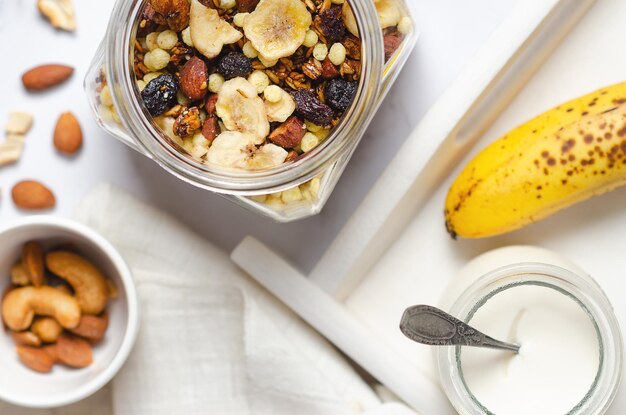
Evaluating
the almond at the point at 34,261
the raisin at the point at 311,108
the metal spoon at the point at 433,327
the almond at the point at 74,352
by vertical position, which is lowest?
the almond at the point at 74,352

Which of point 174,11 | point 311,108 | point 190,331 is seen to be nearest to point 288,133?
point 311,108

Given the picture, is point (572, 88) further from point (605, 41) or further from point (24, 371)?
point (24, 371)

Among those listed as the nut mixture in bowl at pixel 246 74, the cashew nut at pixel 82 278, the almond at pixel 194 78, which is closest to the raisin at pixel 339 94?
the nut mixture in bowl at pixel 246 74

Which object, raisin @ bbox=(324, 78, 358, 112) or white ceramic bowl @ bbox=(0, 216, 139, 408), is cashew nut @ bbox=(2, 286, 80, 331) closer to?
white ceramic bowl @ bbox=(0, 216, 139, 408)

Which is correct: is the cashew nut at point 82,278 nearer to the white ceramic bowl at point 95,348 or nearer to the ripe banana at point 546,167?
the white ceramic bowl at point 95,348

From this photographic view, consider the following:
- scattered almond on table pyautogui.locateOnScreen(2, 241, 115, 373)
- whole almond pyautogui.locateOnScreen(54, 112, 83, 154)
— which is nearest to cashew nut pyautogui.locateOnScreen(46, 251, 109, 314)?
scattered almond on table pyautogui.locateOnScreen(2, 241, 115, 373)

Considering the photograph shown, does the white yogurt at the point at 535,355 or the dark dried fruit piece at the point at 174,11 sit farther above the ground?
the dark dried fruit piece at the point at 174,11
